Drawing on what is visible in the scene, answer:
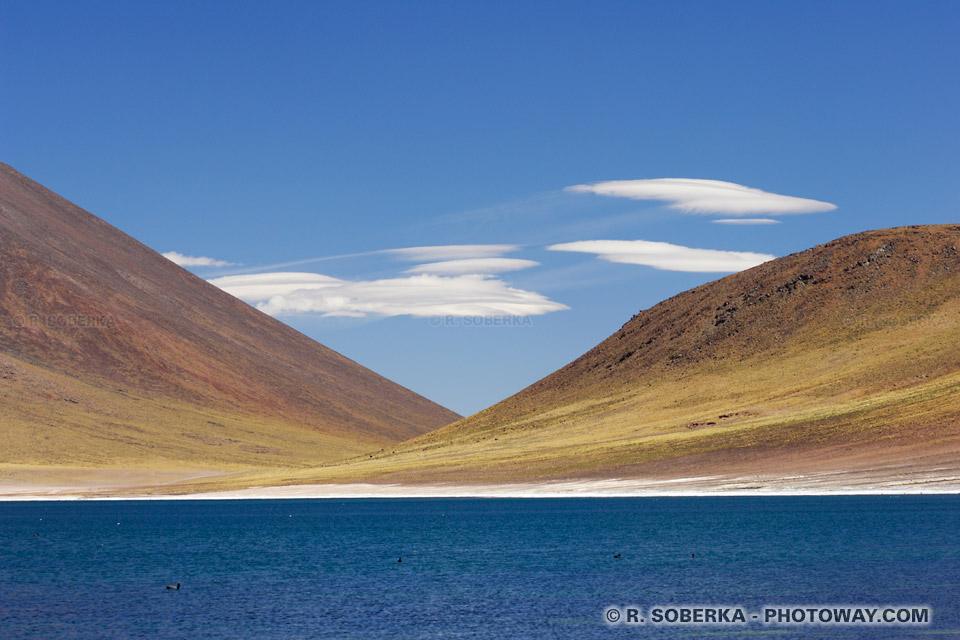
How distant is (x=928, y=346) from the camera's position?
134250mm

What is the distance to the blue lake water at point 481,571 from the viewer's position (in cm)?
3700

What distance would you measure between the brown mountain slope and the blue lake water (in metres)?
14.3

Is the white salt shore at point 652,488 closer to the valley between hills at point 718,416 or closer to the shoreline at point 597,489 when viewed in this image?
the shoreline at point 597,489

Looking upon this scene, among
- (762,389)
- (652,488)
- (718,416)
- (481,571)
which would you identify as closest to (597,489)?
(652,488)

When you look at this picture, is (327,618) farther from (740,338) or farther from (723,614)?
(740,338)

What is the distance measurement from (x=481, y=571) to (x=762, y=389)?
95.2m

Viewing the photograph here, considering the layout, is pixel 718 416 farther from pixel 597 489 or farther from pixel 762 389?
pixel 597 489

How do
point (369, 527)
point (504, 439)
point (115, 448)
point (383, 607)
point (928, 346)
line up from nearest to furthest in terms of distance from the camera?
1. point (383, 607)
2. point (369, 527)
3. point (928, 346)
4. point (504, 439)
5. point (115, 448)

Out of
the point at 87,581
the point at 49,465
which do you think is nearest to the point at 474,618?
the point at 87,581

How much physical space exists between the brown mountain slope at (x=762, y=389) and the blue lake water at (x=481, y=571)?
47.0ft

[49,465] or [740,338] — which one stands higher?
[740,338]

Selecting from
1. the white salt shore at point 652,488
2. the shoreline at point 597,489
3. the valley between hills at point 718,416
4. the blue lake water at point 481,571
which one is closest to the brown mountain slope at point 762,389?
the valley between hills at point 718,416

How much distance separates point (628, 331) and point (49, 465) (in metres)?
101

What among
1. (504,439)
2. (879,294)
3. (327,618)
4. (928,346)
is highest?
(879,294)
